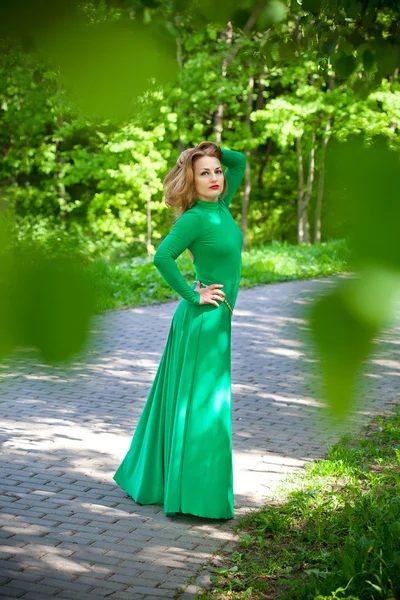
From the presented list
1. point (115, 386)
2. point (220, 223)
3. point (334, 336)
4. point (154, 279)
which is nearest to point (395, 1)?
point (334, 336)

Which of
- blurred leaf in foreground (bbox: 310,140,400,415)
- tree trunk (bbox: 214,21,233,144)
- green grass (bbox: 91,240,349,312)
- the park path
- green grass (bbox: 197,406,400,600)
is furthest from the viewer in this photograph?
green grass (bbox: 91,240,349,312)

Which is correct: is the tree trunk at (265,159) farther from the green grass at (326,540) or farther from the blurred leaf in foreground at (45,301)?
the blurred leaf in foreground at (45,301)

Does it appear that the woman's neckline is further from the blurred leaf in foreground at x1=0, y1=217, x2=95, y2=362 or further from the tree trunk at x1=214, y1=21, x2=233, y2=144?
the blurred leaf in foreground at x1=0, y1=217, x2=95, y2=362

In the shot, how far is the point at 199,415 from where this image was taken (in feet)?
14.6

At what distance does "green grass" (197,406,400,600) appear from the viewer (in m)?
3.55

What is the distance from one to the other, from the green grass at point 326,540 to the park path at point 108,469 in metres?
0.18

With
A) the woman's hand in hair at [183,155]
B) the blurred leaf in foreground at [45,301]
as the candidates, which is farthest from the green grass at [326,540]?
the blurred leaf in foreground at [45,301]

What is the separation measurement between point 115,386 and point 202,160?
165 inches

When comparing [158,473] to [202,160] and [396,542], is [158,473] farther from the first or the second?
[202,160]

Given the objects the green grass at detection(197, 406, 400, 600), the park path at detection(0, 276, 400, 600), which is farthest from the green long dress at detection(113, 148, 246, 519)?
the green grass at detection(197, 406, 400, 600)

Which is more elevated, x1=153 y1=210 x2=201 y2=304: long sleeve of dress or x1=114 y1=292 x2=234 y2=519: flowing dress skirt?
x1=153 y1=210 x2=201 y2=304: long sleeve of dress

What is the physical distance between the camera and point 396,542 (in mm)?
3930

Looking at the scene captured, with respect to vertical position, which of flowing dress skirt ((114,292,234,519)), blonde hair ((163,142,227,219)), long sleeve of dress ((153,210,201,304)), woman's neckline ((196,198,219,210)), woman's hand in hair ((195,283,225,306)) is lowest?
flowing dress skirt ((114,292,234,519))

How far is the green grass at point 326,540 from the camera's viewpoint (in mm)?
3555
